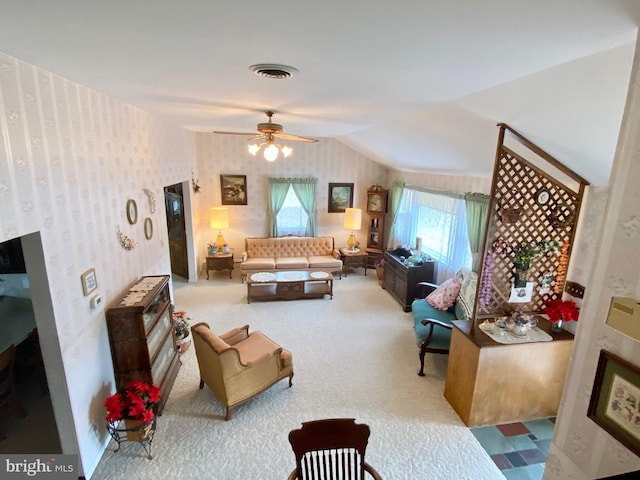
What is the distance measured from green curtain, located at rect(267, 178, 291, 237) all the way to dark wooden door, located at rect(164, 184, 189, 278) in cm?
178

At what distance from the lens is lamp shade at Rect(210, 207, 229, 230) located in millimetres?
6555

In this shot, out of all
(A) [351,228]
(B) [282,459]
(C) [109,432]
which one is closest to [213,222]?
(A) [351,228]

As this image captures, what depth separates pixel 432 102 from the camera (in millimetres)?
2717

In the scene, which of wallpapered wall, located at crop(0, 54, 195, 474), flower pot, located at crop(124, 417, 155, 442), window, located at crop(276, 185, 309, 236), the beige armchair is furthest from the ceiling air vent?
window, located at crop(276, 185, 309, 236)

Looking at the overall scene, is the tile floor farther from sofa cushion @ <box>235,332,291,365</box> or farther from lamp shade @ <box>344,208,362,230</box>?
lamp shade @ <box>344,208,362,230</box>

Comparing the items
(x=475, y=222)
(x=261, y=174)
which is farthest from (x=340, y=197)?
(x=475, y=222)

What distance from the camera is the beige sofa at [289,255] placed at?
255 inches

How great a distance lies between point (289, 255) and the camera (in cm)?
703

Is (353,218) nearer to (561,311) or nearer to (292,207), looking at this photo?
(292,207)

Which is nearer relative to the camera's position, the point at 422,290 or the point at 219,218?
the point at 422,290

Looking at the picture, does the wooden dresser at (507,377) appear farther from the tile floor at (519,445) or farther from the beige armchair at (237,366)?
the beige armchair at (237,366)

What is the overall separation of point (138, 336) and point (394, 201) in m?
5.52

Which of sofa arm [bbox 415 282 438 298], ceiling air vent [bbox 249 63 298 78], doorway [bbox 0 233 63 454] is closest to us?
ceiling air vent [bbox 249 63 298 78]

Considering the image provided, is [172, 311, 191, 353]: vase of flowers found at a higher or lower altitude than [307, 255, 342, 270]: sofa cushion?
lower
